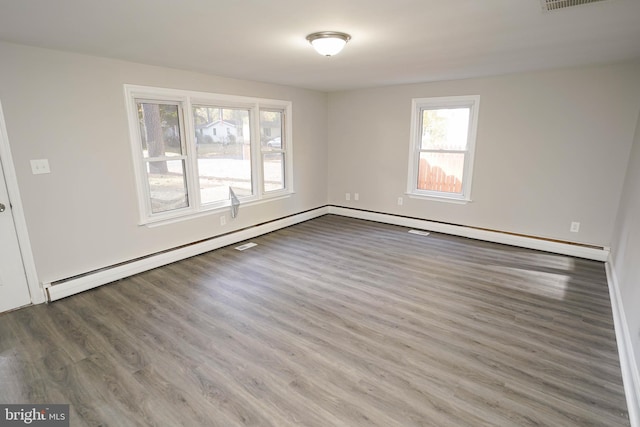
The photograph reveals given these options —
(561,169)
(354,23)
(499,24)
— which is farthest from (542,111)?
(354,23)

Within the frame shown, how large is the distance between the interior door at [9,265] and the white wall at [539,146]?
476 centimetres

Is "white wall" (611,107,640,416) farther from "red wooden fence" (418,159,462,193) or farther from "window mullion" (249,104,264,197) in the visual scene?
"window mullion" (249,104,264,197)

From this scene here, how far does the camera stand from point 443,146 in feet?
16.3

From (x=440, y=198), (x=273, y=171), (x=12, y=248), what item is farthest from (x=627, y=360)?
(x=12, y=248)

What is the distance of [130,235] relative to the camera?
3553mm

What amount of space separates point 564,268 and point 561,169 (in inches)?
49.0

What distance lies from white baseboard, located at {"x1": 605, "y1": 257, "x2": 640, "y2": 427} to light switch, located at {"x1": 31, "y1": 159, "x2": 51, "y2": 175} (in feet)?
14.8

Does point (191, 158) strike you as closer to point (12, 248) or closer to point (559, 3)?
point (12, 248)

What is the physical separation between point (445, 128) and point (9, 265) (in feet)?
17.6

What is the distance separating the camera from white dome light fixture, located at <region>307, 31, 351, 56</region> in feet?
7.92

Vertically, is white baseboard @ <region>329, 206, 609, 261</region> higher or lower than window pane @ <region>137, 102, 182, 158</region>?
lower

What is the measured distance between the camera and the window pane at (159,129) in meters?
3.56

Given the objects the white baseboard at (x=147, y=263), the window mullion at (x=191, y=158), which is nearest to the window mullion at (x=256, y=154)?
the white baseboard at (x=147, y=263)

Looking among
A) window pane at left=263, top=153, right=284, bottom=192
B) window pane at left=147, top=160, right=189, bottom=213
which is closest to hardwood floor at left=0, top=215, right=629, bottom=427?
window pane at left=147, top=160, right=189, bottom=213
